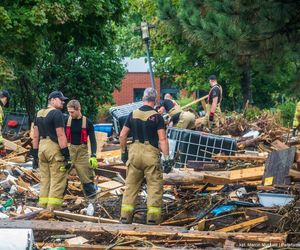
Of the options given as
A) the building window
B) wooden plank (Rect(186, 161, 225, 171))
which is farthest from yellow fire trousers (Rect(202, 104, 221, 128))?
the building window

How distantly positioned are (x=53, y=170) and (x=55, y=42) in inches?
427

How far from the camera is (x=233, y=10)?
33.5ft

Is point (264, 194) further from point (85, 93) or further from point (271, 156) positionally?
point (85, 93)

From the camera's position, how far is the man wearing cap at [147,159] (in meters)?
11.4

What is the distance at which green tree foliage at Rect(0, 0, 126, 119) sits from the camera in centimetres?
1745

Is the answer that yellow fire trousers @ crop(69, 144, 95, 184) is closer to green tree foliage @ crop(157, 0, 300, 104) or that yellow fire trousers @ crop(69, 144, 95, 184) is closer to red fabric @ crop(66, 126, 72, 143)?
red fabric @ crop(66, 126, 72, 143)

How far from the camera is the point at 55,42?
74.7ft

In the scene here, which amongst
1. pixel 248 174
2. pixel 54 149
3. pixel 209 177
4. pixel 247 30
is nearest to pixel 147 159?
pixel 54 149

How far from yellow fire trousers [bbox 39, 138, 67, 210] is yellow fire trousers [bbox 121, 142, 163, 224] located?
1.35 m

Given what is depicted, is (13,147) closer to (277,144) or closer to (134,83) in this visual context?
(277,144)

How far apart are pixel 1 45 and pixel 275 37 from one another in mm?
8650

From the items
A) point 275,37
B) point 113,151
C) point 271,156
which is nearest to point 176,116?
point 113,151

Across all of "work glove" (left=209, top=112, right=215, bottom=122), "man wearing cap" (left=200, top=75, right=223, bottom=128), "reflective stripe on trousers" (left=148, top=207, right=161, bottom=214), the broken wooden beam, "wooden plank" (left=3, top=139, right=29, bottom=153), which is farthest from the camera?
"work glove" (left=209, top=112, right=215, bottom=122)

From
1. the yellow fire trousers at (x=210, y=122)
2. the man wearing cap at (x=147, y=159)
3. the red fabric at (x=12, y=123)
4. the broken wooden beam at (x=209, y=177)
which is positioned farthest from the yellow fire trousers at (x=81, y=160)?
the red fabric at (x=12, y=123)
